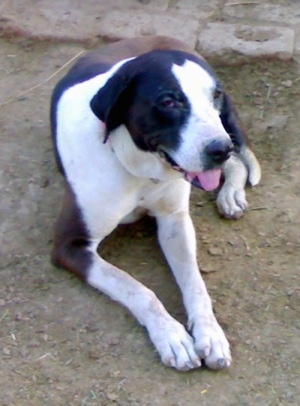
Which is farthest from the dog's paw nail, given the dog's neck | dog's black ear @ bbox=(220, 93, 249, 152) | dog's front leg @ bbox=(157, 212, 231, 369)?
dog's black ear @ bbox=(220, 93, 249, 152)

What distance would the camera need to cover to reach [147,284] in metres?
4.03

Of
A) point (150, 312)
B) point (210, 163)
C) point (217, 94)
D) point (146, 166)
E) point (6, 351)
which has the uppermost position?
point (217, 94)

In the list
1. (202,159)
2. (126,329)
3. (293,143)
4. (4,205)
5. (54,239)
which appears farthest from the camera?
(293,143)

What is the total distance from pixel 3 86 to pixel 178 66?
1878 mm

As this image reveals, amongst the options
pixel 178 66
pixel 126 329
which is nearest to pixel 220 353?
pixel 126 329

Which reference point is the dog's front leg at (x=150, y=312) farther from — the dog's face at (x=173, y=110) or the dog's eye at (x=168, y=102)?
the dog's eye at (x=168, y=102)

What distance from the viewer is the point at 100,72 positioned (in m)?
4.23

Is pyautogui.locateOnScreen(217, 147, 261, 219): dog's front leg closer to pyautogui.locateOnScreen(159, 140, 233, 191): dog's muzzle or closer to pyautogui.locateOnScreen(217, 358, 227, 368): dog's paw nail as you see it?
pyautogui.locateOnScreen(159, 140, 233, 191): dog's muzzle

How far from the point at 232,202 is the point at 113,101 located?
989 millimetres

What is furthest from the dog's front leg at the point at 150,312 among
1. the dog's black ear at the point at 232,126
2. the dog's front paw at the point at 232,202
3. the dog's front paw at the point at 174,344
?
the dog's black ear at the point at 232,126

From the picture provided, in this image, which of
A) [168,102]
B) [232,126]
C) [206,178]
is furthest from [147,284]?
[232,126]

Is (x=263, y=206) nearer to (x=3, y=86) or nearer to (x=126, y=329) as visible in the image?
(x=126, y=329)

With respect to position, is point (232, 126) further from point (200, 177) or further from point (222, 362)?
point (222, 362)

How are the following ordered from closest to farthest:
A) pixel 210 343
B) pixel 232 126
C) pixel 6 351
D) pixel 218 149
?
pixel 218 149 → pixel 210 343 → pixel 6 351 → pixel 232 126
